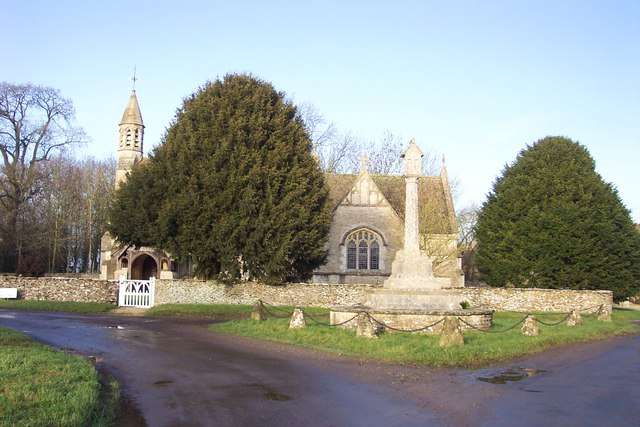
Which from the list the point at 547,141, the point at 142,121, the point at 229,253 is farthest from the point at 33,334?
the point at 142,121

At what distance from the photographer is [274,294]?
1137 inches

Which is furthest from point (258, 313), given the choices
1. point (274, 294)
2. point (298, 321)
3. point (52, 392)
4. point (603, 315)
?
Answer: point (603, 315)

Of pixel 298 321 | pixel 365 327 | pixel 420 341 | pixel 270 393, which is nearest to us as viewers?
pixel 270 393

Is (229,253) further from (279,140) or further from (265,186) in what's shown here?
(279,140)

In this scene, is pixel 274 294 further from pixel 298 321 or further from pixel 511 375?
pixel 511 375

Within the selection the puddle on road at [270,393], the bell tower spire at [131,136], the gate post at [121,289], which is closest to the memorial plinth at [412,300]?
the puddle on road at [270,393]

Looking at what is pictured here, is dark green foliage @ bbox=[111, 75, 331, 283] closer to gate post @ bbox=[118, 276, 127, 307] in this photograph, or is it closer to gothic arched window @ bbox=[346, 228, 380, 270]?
gate post @ bbox=[118, 276, 127, 307]

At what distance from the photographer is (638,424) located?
8164 millimetres

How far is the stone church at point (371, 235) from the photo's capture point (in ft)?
121

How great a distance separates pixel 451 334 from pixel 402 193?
28.6 metres

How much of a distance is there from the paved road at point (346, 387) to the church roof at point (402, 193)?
22990 millimetres

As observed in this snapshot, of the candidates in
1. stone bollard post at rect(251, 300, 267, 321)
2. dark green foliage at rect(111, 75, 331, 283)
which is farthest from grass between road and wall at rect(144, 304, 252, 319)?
stone bollard post at rect(251, 300, 267, 321)

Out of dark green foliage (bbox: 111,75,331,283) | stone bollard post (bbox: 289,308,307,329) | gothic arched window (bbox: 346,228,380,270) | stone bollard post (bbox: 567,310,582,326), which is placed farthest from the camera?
gothic arched window (bbox: 346,228,380,270)

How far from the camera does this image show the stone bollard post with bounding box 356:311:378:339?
1592 cm
